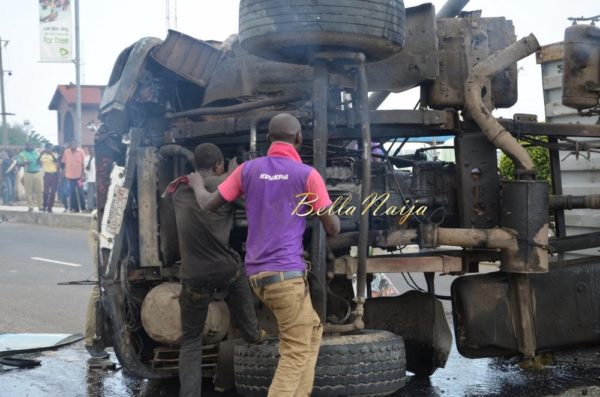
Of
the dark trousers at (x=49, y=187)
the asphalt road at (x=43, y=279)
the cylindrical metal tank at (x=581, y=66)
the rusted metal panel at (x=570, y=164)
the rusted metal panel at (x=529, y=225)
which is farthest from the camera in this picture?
the dark trousers at (x=49, y=187)

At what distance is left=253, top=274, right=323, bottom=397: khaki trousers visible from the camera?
13.5 feet

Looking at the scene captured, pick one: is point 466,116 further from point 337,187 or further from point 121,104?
point 121,104

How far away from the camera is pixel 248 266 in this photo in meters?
4.27

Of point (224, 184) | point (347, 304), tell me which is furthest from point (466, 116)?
point (224, 184)

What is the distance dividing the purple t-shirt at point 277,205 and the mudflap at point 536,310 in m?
1.40

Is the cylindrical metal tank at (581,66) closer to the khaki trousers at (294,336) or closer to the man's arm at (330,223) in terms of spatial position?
the man's arm at (330,223)

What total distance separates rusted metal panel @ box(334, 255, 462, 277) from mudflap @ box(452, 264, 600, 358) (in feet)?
1.09

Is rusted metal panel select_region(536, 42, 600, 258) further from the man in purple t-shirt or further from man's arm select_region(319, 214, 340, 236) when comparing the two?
the man in purple t-shirt

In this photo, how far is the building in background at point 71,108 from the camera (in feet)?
141

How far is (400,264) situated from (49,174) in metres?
17.9

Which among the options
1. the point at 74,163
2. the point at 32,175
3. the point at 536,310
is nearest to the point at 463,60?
the point at 536,310

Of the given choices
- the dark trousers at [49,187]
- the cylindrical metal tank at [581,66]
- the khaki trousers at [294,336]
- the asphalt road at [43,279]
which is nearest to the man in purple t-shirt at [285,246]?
the khaki trousers at [294,336]

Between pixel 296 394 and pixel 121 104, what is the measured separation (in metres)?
2.05

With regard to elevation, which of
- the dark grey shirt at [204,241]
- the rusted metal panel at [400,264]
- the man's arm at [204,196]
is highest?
the man's arm at [204,196]
